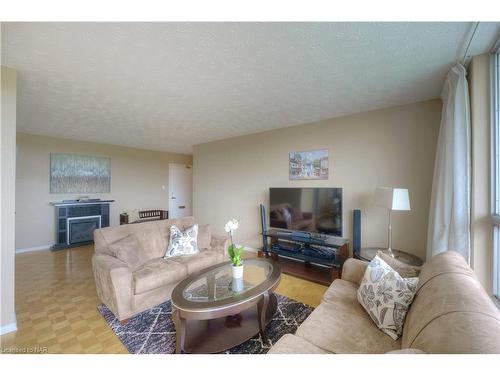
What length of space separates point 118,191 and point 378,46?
5.74 metres

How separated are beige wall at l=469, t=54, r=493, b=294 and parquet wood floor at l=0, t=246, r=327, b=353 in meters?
1.44

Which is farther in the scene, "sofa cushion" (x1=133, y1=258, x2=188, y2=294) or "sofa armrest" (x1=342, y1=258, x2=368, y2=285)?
"sofa cushion" (x1=133, y1=258, x2=188, y2=294)

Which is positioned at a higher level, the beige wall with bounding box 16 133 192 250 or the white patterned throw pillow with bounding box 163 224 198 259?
the beige wall with bounding box 16 133 192 250

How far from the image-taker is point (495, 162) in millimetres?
1571

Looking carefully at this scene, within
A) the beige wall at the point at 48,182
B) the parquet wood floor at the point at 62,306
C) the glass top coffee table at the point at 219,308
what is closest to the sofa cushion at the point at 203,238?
the glass top coffee table at the point at 219,308

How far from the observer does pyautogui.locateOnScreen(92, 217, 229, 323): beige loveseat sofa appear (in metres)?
1.87

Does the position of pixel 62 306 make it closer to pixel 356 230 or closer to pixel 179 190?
pixel 356 230

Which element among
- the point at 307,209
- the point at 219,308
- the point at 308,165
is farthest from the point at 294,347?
the point at 308,165

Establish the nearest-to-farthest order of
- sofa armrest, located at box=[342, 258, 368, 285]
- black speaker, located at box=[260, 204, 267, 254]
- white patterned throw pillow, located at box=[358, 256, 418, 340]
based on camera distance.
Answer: white patterned throw pillow, located at box=[358, 256, 418, 340]
sofa armrest, located at box=[342, 258, 368, 285]
black speaker, located at box=[260, 204, 267, 254]

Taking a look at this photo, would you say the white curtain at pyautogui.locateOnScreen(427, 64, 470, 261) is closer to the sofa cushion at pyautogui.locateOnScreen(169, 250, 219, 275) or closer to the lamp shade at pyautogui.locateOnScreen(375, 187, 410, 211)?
the lamp shade at pyautogui.locateOnScreen(375, 187, 410, 211)

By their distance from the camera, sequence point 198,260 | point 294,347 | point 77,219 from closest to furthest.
→ point 294,347 < point 198,260 < point 77,219

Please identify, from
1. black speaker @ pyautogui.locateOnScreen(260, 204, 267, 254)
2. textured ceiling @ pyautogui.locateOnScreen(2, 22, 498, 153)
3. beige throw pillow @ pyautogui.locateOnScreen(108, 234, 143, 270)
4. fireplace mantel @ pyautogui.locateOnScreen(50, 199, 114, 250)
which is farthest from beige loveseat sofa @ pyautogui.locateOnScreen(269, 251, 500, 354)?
fireplace mantel @ pyautogui.locateOnScreen(50, 199, 114, 250)

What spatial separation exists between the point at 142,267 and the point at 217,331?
110 centimetres
